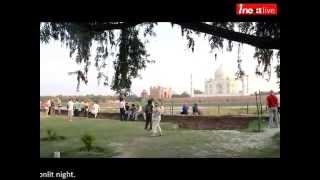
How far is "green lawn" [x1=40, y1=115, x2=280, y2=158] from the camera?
25.4 feet

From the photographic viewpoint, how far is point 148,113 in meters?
7.82

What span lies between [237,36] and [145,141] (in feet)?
5.99

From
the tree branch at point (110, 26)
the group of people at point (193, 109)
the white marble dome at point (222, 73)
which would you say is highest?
the tree branch at point (110, 26)

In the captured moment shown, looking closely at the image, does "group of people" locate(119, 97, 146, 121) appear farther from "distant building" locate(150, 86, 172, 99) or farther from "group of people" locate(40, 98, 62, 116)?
"group of people" locate(40, 98, 62, 116)

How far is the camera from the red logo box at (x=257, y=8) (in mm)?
7805

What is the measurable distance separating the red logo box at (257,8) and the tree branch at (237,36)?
0.32m

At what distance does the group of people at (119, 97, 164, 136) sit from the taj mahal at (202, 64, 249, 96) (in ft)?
2.16

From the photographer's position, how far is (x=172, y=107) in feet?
25.6

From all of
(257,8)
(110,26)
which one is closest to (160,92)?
(110,26)

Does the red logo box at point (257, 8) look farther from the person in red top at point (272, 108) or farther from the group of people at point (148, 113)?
Result: the group of people at point (148, 113)

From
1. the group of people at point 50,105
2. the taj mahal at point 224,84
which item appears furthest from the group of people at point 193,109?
the group of people at point 50,105

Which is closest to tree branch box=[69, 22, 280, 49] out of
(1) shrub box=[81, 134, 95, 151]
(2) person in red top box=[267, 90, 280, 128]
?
(2) person in red top box=[267, 90, 280, 128]
